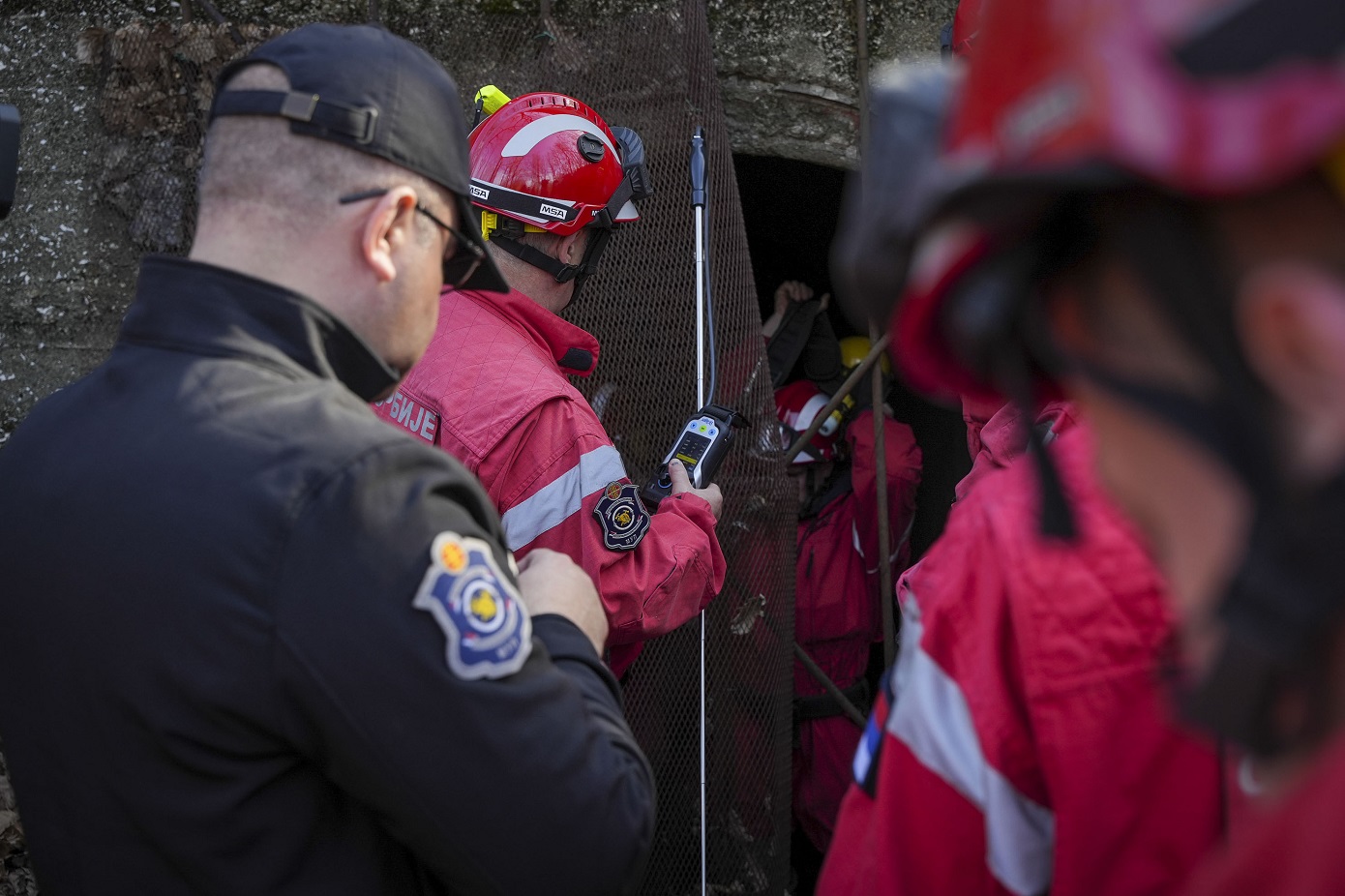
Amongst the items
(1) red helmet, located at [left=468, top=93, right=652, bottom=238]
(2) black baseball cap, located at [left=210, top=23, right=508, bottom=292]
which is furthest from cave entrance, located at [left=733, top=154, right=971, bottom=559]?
(2) black baseball cap, located at [left=210, top=23, right=508, bottom=292]

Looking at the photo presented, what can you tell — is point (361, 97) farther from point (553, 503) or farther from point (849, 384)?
point (849, 384)

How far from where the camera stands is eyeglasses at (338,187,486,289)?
4.90 ft

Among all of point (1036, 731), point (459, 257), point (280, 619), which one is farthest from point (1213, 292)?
point (459, 257)

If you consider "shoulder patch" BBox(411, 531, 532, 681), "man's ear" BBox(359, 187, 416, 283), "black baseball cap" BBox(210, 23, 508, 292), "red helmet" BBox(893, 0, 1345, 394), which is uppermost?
"red helmet" BBox(893, 0, 1345, 394)

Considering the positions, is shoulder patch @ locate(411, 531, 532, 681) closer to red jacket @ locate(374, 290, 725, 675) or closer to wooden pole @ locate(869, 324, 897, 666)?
red jacket @ locate(374, 290, 725, 675)

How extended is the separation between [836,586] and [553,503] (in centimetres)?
243

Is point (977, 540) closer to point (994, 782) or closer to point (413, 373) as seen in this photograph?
point (994, 782)

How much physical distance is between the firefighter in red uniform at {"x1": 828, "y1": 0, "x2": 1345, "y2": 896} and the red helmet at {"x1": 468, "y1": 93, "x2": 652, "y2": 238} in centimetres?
191

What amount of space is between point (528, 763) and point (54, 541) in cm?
60

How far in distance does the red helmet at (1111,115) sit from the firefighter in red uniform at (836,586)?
3.45 meters

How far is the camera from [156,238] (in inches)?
130

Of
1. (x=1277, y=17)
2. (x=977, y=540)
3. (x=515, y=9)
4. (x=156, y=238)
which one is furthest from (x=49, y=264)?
(x=1277, y=17)

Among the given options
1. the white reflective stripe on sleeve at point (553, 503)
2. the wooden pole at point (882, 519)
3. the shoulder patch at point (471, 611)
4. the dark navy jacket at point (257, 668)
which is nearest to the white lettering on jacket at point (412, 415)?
the white reflective stripe on sleeve at point (553, 503)

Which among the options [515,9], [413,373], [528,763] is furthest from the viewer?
[515,9]
